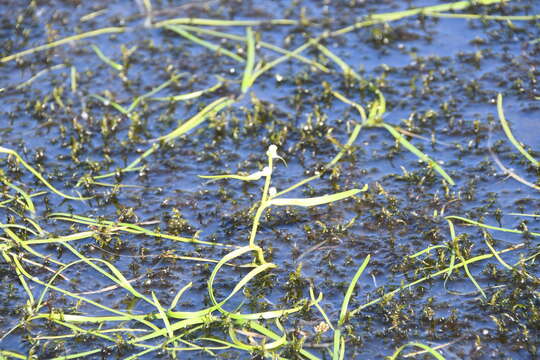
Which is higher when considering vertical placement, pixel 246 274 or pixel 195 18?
pixel 195 18

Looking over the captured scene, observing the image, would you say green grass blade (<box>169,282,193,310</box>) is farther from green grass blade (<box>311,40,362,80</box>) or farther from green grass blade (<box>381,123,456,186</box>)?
green grass blade (<box>311,40,362,80</box>)

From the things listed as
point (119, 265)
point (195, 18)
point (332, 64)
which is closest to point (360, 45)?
point (332, 64)

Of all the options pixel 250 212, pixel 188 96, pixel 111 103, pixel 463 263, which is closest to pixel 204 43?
pixel 188 96

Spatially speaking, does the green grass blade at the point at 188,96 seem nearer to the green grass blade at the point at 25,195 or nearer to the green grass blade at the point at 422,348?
the green grass blade at the point at 25,195

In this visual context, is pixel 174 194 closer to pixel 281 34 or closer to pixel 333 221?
pixel 333 221

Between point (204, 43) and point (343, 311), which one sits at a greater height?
point (204, 43)

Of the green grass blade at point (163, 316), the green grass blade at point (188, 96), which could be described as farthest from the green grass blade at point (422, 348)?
the green grass blade at point (188, 96)

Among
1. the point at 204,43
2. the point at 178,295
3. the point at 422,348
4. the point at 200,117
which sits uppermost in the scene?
the point at 204,43

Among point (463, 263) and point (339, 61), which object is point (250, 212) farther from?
point (339, 61)
